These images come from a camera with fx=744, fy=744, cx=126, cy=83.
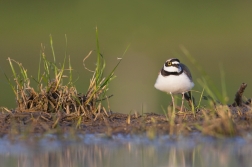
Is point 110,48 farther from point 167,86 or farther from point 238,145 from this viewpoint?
point 238,145

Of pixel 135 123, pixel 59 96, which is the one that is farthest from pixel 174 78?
pixel 59 96

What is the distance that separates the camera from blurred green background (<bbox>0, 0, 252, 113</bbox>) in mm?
21125

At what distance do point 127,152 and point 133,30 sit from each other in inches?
664

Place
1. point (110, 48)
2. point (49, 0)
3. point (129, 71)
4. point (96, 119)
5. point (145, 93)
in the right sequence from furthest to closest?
point (49, 0) < point (110, 48) < point (129, 71) < point (145, 93) < point (96, 119)

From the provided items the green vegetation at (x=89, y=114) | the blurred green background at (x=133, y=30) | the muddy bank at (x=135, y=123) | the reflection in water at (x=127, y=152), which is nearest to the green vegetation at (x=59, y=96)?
the green vegetation at (x=89, y=114)

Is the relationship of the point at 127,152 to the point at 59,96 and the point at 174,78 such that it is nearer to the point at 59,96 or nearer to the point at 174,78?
the point at 59,96

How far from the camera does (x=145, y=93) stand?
46.8 feet

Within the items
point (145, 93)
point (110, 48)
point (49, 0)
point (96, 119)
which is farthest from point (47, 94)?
point (49, 0)

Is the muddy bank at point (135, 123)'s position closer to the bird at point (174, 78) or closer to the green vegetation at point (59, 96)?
the green vegetation at point (59, 96)

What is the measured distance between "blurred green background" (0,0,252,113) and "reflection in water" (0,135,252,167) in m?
12.1

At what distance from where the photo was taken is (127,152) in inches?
269

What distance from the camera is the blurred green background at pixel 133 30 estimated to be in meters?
21.1

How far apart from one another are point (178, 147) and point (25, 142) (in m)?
1.47

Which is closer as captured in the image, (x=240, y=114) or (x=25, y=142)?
(x=25, y=142)
